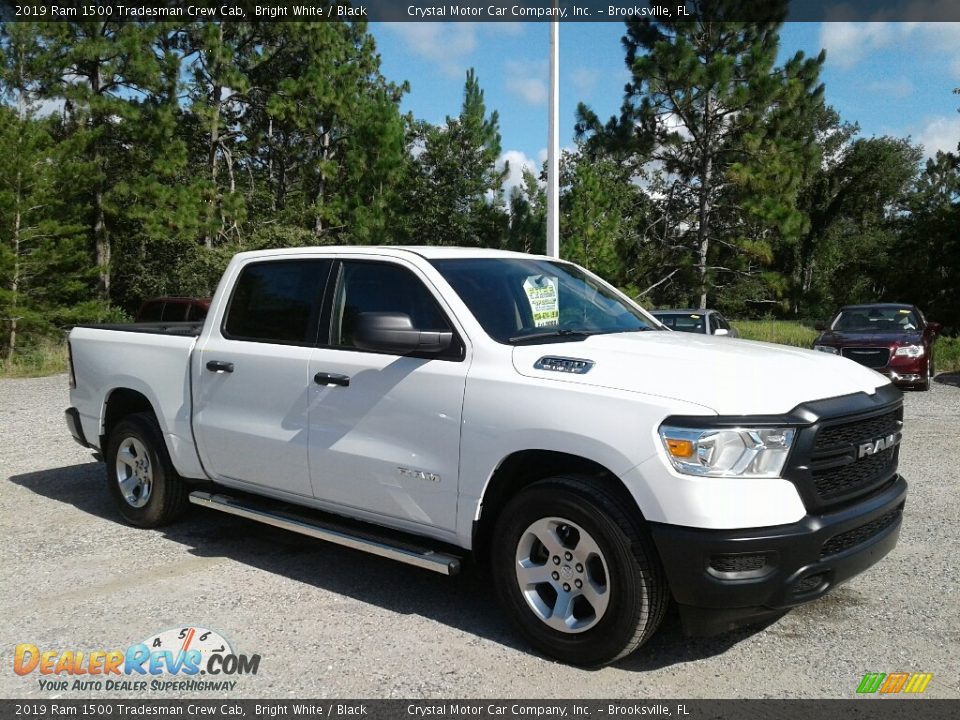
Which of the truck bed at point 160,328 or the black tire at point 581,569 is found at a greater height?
the truck bed at point 160,328

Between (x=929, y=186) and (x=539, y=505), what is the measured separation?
57339 mm

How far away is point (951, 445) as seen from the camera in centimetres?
942

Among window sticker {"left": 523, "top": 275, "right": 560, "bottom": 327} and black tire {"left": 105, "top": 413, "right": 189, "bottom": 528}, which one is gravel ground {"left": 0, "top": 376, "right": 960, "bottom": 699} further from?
window sticker {"left": 523, "top": 275, "right": 560, "bottom": 327}

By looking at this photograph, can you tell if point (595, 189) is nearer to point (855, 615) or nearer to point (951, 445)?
point (951, 445)

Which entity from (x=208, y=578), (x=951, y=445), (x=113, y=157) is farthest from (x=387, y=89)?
(x=208, y=578)

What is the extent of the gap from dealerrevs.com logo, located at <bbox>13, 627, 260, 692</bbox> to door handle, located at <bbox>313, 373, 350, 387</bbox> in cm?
138

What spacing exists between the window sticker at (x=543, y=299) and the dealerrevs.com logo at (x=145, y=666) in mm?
2179

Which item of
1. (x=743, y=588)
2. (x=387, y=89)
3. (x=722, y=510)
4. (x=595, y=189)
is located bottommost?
(x=743, y=588)

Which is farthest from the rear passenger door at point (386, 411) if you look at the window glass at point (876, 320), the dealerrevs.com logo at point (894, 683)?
the window glass at point (876, 320)

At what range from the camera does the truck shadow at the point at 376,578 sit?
418cm

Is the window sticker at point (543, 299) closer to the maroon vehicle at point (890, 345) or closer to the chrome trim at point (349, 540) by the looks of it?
the chrome trim at point (349, 540)

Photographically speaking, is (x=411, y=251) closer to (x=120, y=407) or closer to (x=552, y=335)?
(x=552, y=335)

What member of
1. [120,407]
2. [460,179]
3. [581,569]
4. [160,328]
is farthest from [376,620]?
[460,179]

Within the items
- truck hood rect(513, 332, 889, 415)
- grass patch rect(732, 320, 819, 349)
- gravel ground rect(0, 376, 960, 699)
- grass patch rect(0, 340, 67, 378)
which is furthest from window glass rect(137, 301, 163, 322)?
grass patch rect(732, 320, 819, 349)
